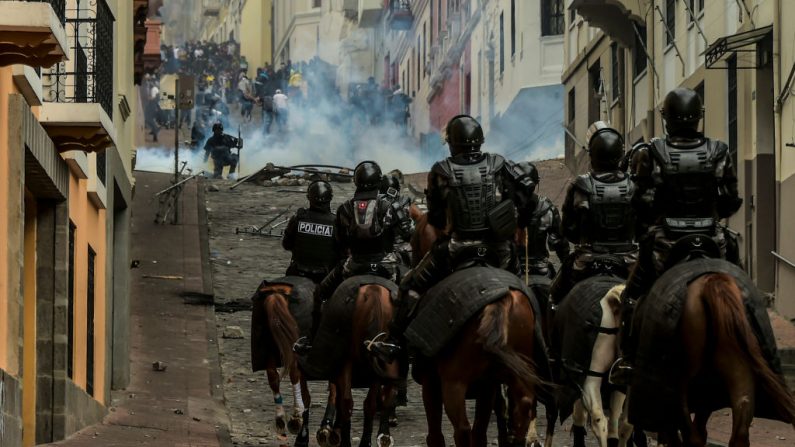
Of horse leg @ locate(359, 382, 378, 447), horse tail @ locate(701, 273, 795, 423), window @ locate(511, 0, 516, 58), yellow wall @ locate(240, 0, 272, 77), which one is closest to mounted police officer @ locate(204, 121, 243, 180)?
window @ locate(511, 0, 516, 58)

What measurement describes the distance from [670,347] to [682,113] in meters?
1.67

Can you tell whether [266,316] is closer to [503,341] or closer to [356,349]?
[356,349]

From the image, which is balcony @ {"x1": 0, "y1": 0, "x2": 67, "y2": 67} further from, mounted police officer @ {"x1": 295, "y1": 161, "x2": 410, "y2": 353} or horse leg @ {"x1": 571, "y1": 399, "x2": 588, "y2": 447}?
horse leg @ {"x1": 571, "y1": 399, "x2": 588, "y2": 447}

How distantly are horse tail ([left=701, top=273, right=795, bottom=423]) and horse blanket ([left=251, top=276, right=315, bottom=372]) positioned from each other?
912 centimetres

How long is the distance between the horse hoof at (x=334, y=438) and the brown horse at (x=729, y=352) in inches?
227

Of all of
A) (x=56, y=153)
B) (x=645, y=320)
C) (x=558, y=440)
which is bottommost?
(x=558, y=440)

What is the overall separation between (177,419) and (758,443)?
19.6ft

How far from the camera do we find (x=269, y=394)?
2419cm

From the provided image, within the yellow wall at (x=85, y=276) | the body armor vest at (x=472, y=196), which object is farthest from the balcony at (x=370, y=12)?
the body armor vest at (x=472, y=196)

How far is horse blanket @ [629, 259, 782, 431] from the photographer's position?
11766mm

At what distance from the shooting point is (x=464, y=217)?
13.5 meters

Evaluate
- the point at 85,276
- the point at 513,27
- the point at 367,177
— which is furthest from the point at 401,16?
the point at 367,177

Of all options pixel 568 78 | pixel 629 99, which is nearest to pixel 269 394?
pixel 629 99

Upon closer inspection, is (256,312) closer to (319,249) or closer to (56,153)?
(319,249)
